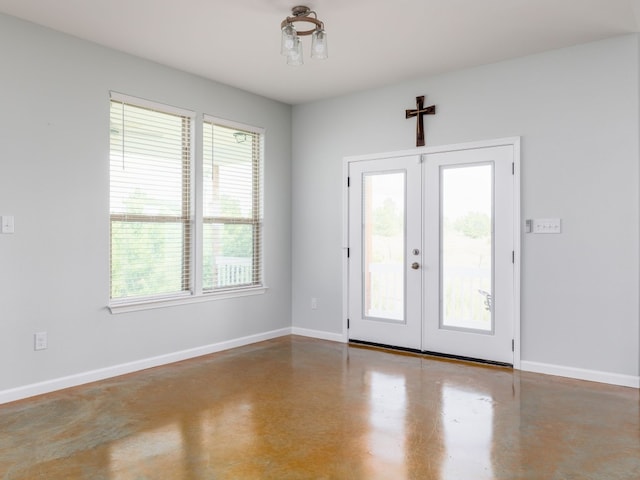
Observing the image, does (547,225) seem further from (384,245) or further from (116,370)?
(116,370)

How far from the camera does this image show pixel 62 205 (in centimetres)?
371

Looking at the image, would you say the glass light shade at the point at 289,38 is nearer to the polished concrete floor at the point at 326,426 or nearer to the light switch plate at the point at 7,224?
the light switch plate at the point at 7,224

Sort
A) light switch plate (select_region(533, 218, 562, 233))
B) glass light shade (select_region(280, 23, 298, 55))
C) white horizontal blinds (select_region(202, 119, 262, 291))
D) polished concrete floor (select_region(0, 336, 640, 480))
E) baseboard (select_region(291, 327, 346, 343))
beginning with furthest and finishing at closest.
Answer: baseboard (select_region(291, 327, 346, 343)), white horizontal blinds (select_region(202, 119, 262, 291)), light switch plate (select_region(533, 218, 562, 233)), glass light shade (select_region(280, 23, 298, 55)), polished concrete floor (select_region(0, 336, 640, 480))

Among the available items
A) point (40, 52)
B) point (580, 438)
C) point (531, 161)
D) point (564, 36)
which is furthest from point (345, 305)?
point (40, 52)

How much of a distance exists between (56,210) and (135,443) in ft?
6.33

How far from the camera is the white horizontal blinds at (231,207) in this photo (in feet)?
16.0

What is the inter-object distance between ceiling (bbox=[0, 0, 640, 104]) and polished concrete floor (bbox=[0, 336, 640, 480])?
274cm

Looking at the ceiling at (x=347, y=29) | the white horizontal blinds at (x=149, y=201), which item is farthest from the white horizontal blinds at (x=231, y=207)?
the ceiling at (x=347, y=29)

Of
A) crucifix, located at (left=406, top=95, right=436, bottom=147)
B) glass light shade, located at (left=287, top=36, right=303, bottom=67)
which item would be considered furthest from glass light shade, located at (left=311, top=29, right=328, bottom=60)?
crucifix, located at (left=406, top=95, right=436, bottom=147)

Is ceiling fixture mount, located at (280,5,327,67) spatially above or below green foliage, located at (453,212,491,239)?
above

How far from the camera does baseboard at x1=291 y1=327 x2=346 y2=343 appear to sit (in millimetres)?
5392

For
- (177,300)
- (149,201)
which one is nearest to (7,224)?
(149,201)

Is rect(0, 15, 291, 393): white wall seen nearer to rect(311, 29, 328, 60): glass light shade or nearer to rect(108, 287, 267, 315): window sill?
rect(108, 287, 267, 315): window sill

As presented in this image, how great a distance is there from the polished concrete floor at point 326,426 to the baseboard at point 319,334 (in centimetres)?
105
